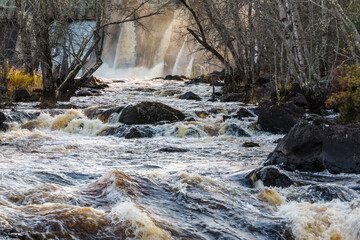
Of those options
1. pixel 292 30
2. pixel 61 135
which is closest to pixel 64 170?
pixel 61 135

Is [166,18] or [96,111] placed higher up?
[166,18]

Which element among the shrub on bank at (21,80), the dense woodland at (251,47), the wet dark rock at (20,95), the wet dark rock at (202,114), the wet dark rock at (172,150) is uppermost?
the dense woodland at (251,47)

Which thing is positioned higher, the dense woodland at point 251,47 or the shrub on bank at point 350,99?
the dense woodland at point 251,47

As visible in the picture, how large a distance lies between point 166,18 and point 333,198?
Result: 114 feet

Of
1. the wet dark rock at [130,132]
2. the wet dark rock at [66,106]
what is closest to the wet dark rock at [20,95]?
the wet dark rock at [66,106]

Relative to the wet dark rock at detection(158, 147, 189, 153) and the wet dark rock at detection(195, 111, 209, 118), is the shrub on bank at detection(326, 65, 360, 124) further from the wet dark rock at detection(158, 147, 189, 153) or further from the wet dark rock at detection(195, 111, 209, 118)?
the wet dark rock at detection(195, 111, 209, 118)

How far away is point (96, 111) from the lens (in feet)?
43.9

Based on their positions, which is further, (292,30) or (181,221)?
(292,30)

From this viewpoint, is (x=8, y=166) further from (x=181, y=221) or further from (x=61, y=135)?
(x=61, y=135)

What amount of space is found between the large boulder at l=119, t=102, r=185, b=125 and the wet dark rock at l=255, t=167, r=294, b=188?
268 inches

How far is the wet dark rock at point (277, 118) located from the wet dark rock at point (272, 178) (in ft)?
18.4

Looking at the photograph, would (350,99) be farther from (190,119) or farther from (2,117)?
(2,117)

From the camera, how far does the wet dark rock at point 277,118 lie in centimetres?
1119

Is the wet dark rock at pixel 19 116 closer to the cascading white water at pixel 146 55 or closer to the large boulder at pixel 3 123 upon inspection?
the large boulder at pixel 3 123
